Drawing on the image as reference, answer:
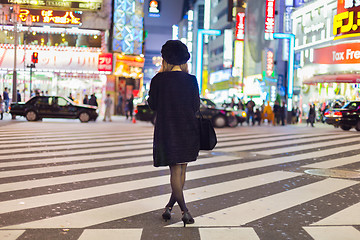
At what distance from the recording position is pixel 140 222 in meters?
4.70

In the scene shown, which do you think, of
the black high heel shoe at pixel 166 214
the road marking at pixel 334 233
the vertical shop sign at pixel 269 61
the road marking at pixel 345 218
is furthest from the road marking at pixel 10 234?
the vertical shop sign at pixel 269 61

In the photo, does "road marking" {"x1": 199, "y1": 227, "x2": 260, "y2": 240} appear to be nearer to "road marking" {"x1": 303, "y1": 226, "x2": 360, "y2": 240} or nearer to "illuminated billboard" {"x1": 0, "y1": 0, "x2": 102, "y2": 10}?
"road marking" {"x1": 303, "y1": 226, "x2": 360, "y2": 240}

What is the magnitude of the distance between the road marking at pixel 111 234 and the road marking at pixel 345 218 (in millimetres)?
1770

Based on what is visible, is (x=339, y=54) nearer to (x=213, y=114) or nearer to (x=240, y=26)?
(x=213, y=114)

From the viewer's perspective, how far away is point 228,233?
434 centimetres

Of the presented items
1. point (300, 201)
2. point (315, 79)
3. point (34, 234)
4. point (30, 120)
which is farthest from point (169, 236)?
point (315, 79)

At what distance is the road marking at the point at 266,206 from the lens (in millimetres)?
4797

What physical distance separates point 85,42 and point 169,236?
113 feet

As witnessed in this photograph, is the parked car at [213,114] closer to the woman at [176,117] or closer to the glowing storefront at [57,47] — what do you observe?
the glowing storefront at [57,47]

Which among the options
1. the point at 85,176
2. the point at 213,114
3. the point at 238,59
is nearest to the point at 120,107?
the point at 213,114

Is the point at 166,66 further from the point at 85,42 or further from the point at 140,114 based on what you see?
the point at 85,42

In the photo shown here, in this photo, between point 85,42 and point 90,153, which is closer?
point 90,153

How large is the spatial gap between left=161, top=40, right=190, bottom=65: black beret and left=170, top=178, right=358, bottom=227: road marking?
60.7 inches

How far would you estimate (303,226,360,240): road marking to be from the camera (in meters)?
4.25
